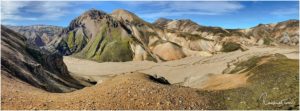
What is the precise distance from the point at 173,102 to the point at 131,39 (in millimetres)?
160869

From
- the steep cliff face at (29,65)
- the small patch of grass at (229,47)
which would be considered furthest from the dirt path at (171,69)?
the steep cliff face at (29,65)

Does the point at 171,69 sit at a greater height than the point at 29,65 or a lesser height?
lesser

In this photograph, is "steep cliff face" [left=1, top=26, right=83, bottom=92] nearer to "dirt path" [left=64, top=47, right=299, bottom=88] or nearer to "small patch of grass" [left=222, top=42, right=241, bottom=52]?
"dirt path" [left=64, top=47, right=299, bottom=88]

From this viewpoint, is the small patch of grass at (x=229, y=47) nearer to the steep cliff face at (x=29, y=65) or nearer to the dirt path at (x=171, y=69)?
the dirt path at (x=171, y=69)

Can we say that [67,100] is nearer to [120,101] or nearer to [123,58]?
[120,101]

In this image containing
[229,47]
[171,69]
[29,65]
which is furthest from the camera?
[229,47]

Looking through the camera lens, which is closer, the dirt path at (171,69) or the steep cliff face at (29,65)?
the steep cliff face at (29,65)

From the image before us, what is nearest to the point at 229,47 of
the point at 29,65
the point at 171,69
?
the point at 171,69

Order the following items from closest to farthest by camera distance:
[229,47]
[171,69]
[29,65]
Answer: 1. [29,65]
2. [171,69]
3. [229,47]

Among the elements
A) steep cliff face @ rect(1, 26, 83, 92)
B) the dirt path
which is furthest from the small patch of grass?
steep cliff face @ rect(1, 26, 83, 92)

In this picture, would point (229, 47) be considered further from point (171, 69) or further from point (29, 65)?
point (29, 65)

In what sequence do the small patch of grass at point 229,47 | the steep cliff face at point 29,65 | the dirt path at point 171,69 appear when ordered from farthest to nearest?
the small patch of grass at point 229,47 → the dirt path at point 171,69 → the steep cliff face at point 29,65

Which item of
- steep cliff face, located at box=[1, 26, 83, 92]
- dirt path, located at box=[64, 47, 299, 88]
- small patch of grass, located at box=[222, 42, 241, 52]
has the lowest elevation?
dirt path, located at box=[64, 47, 299, 88]

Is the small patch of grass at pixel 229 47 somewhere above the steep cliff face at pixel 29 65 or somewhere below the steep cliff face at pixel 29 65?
above
